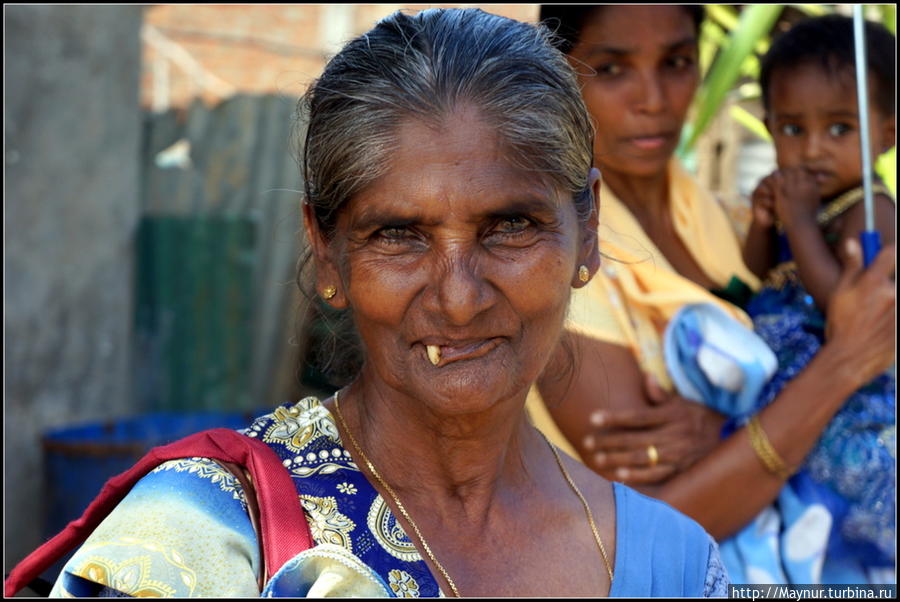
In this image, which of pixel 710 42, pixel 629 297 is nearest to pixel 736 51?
pixel 710 42

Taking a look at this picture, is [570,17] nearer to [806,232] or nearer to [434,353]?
[806,232]

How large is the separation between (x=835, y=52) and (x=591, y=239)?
1.43 metres

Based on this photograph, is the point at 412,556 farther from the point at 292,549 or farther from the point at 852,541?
the point at 852,541

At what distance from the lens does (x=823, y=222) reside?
3.09 metres

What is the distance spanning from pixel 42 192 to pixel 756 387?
319cm

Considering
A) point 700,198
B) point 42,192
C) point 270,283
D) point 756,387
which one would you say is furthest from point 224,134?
point 756,387

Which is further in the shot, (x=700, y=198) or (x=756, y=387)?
(x=700, y=198)

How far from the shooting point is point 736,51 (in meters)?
3.86

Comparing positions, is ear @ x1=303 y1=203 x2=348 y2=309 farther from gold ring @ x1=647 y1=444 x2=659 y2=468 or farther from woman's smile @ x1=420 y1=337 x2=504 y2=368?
gold ring @ x1=647 y1=444 x2=659 y2=468

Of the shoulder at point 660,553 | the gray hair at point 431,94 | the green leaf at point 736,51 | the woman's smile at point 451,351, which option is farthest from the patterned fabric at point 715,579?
the green leaf at point 736,51

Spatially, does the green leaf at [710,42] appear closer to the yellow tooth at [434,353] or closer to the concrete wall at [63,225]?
the concrete wall at [63,225]

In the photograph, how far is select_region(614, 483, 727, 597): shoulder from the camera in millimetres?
1851

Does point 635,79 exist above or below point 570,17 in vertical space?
below

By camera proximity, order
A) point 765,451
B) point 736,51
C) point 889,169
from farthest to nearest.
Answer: point 736,51, point 889,169, point 765,451
